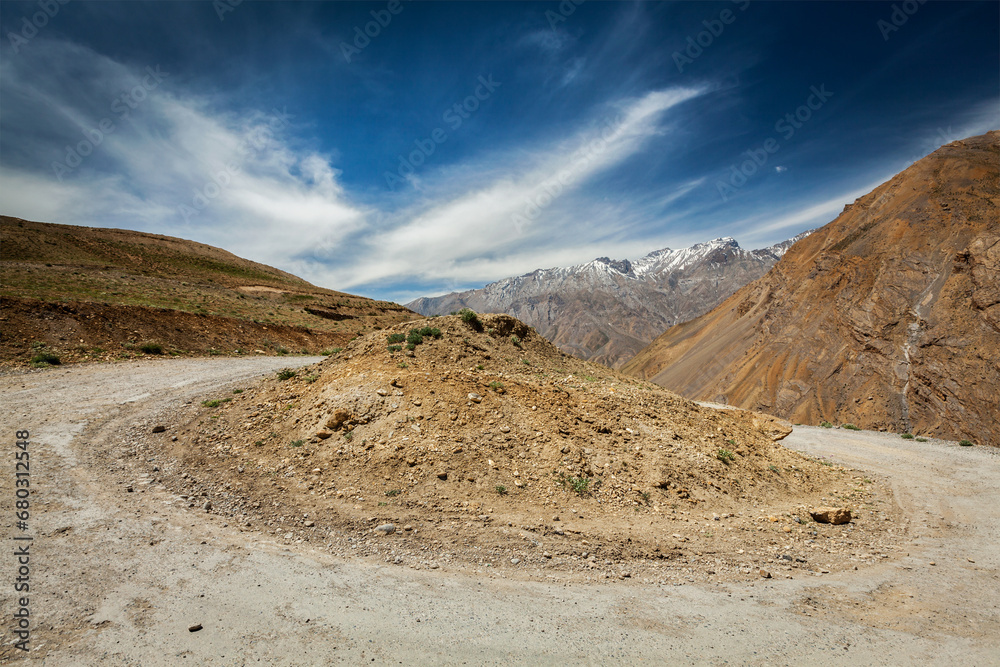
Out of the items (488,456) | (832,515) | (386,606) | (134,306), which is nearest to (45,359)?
(134,306)

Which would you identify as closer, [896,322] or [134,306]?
[134,306]

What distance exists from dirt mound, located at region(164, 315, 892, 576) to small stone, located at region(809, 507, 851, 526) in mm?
402

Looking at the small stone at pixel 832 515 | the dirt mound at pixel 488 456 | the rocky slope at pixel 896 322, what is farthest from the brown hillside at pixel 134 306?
the rocky slope at pixel 896 322

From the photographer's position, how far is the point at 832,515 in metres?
8.09

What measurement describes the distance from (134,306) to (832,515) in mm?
33228

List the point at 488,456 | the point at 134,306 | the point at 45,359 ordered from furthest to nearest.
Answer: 1. the point at 134,306
2. the point at 45,359
3. the point at 488,456

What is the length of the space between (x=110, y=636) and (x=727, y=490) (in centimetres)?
1034

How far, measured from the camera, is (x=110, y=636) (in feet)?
12.7

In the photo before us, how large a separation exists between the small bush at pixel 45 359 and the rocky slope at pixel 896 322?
40.8 m

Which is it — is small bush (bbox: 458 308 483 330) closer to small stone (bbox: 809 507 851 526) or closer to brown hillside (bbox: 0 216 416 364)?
small stone (bbox: 809 507 851 526)

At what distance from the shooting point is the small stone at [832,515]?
26.5 feet

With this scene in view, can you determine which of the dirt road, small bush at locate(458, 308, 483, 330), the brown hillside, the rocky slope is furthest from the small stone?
the brown hillside

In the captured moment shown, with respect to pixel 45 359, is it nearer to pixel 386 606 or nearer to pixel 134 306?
pixel 134 306

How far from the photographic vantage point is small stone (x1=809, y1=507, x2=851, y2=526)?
808 cm
